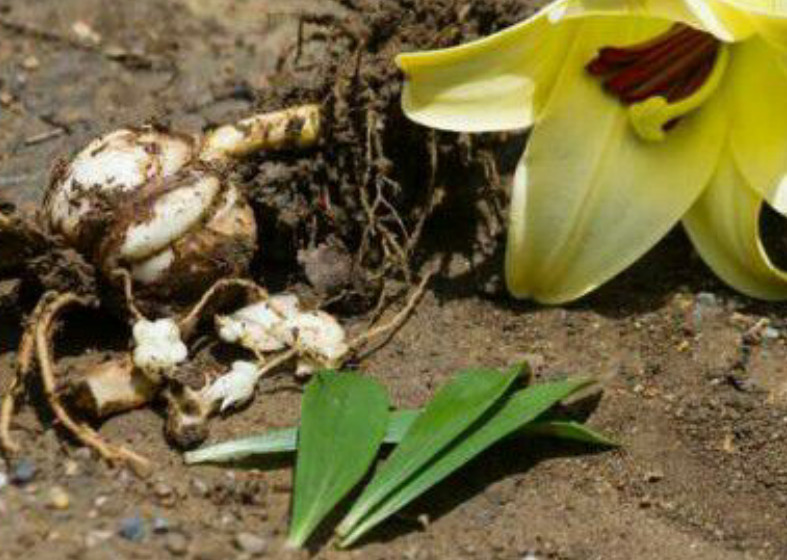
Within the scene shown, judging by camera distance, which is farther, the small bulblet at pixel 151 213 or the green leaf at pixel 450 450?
the small bulblet at pixel 151 213

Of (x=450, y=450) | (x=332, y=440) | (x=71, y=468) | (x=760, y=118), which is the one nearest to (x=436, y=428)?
(x=450, y=450)

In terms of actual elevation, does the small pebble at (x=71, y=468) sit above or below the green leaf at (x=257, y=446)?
below

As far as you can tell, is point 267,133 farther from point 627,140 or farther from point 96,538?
point 96,538

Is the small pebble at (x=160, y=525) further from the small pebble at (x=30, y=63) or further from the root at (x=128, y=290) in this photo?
the small pebble at (x=30, y=63)

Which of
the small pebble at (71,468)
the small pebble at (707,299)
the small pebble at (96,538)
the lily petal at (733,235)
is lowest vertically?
the small pebble at (96,538)

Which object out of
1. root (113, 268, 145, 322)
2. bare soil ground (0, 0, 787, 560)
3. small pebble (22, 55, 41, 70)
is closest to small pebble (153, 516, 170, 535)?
bare soil ground (0, 0, 787, 560)

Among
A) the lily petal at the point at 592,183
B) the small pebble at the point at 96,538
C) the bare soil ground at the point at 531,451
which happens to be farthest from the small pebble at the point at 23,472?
the lily petal at the point at 592,183

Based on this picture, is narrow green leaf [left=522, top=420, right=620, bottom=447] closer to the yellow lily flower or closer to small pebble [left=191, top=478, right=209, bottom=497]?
the yellow lily flower

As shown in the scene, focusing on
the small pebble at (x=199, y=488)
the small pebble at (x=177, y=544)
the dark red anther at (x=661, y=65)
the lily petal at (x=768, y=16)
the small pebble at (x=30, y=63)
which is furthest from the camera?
the small pebble at (x=30, y=63)
